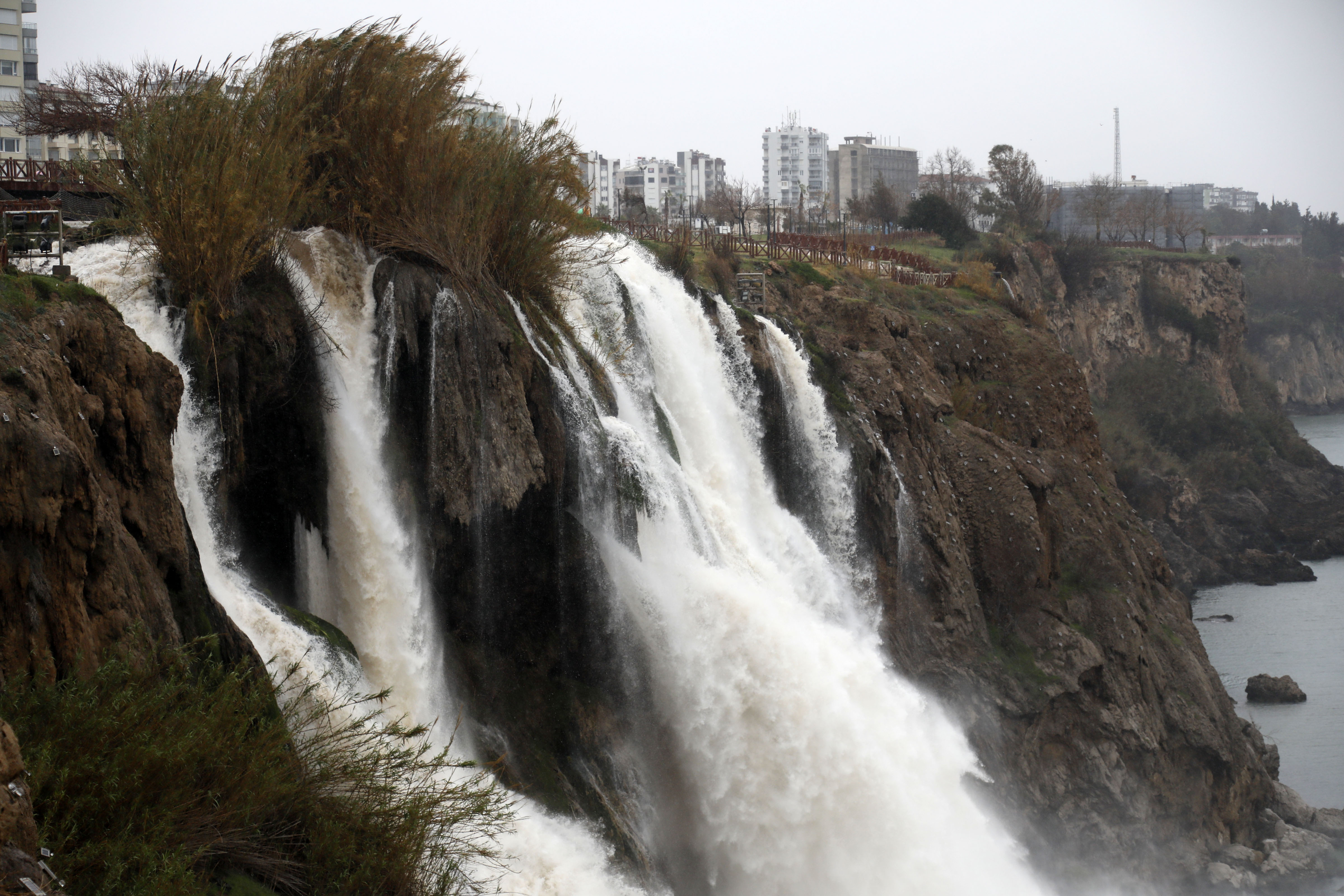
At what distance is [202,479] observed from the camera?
535 inches

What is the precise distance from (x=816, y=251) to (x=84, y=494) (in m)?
34.2

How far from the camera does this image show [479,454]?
16516mm

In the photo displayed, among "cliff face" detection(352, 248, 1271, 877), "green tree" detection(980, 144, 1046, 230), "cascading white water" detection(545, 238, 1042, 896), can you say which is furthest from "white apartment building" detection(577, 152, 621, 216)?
"cascading white water" detection(545, 238, 1042, 896)

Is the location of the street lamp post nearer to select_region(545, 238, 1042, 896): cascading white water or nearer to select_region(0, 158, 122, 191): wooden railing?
select_region(545, 238, 1042, 896): cascading white water

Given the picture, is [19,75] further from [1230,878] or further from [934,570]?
[1230,878]

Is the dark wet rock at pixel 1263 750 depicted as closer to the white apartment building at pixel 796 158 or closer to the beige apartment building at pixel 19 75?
the beige apartment building at pixel 19 75

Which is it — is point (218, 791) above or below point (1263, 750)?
above

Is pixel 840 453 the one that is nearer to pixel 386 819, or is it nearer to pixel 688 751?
pixel 688 751

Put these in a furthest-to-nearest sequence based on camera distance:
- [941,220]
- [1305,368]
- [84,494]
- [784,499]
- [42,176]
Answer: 1. [1305,368]
2. [941,220]
3. [784,499]
4. [42,176]
5. [84,494]

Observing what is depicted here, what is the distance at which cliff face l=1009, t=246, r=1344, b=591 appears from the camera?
5416 centimetres

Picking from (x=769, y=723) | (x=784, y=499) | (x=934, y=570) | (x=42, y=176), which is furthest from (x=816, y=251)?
(x=769, y=723)

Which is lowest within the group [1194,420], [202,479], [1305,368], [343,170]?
[1194,420]

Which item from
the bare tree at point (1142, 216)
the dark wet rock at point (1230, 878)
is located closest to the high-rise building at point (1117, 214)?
the bare tree at point (1142, 216)

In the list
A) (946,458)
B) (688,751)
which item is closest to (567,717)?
(688,751)
